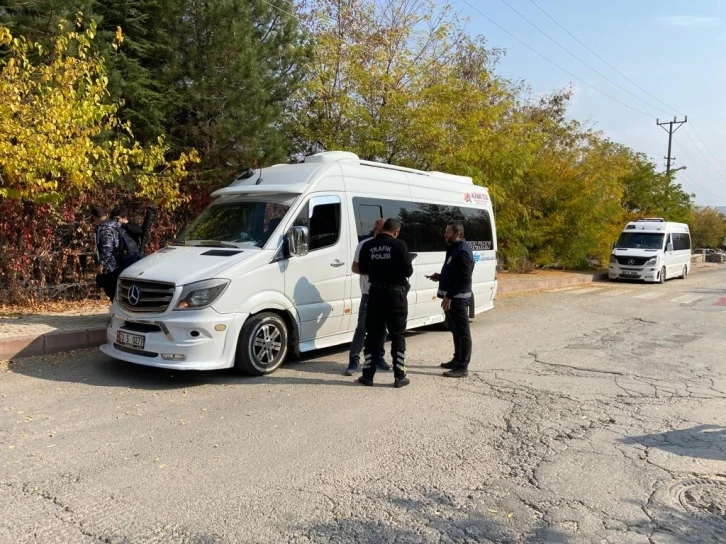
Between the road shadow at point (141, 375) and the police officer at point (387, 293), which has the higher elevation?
the police officer at point (387, 293)

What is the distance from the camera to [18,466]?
13.7 feet

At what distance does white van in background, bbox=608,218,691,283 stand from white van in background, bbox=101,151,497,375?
1568 cm

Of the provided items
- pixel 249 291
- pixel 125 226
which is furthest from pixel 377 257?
pixel 125 226

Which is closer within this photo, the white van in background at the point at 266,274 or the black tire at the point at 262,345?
the white van in background at the point at 266,274

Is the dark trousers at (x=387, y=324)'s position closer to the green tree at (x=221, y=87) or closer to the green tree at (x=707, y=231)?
the green tree at (x=221, y=87)

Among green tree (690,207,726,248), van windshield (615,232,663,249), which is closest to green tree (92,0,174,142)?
van windshield (615,232,663,249)

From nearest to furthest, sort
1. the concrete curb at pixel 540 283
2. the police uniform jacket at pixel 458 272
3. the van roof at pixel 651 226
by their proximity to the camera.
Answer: the police uniform jacket at pixel 458 272 < the concrete curb at pixel 540 283 < the van roof at pixel 651 226

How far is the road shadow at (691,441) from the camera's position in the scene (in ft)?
15.3

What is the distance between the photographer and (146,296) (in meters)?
6.33

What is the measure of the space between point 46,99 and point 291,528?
744 cm

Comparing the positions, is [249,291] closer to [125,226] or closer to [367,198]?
[367,198]

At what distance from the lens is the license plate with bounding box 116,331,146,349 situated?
6.24m

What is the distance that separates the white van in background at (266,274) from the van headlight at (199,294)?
0.01 metres

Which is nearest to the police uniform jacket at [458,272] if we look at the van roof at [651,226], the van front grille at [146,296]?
the van front grille at [146,296]
